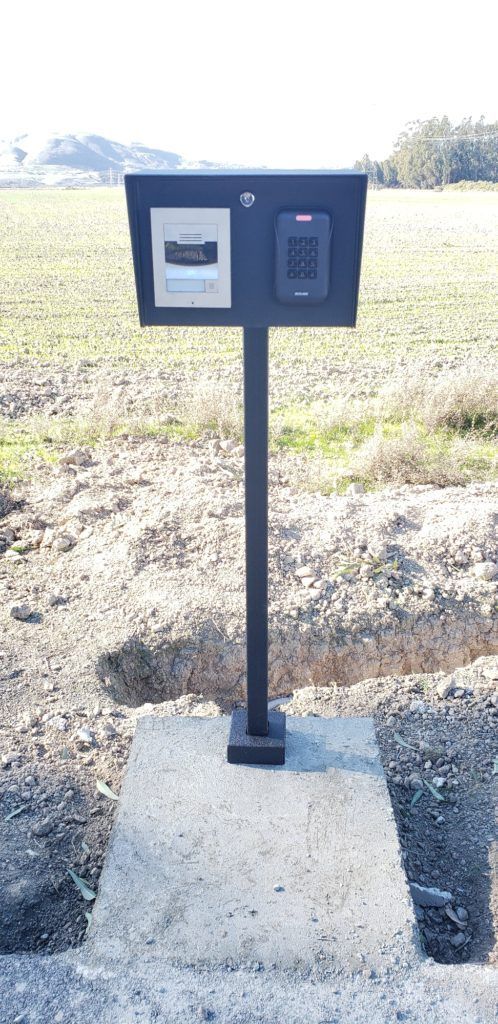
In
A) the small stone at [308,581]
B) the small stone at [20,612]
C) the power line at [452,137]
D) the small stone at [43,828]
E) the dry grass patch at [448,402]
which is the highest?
the small stone at [43,828]

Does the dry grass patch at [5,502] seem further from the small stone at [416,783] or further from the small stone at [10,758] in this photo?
the small stone at [416,783]

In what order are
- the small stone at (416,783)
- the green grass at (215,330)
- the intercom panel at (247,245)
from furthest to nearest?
the green grass at (215,330), the small stone at (416,783), the intercom panel at (247,245)

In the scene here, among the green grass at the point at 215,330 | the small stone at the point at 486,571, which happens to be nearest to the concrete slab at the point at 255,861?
the small stone at the point at 486,571

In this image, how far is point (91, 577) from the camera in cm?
419

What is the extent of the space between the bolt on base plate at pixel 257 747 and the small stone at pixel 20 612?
156 centimetres

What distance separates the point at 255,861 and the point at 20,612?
2.00 meters

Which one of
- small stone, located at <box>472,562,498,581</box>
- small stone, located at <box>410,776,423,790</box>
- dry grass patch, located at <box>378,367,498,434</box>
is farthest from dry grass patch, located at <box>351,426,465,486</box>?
small stone, located at <box>410,776,423,790</box>

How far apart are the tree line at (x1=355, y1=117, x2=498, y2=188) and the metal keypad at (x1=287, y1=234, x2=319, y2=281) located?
45773 mm

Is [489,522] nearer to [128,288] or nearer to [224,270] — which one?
[224,270]

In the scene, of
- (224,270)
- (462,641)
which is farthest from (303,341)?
(224,270)

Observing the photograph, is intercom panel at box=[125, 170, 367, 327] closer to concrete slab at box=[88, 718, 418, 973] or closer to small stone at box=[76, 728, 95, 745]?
concrete slab at box=[88, 718, 418, 973]

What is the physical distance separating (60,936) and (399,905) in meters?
0.97

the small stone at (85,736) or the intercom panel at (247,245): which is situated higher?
the intercom panel at (247,245)

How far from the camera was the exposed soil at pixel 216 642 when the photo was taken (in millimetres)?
2561
